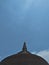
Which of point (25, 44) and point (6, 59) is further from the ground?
point (25, 44)

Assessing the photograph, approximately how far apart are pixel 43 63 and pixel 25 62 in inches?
173

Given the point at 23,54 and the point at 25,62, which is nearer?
the point at 25,62

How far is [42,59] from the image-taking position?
61844 millimetres

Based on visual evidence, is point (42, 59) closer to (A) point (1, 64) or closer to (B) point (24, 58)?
(B) point (24, 58)

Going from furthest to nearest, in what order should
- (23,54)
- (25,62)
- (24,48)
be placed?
(24,48)
(23,54)
(25,62)

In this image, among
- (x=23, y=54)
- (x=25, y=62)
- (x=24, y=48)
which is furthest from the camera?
(x=24, y=48)

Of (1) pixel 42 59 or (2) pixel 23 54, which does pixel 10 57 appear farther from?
(1) pixel 42 59

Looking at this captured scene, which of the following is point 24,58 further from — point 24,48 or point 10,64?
point 24,48

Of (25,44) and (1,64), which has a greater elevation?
(25,44)

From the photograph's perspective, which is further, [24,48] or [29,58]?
[24,48]

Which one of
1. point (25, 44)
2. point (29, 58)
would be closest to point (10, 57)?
point (29, 58)

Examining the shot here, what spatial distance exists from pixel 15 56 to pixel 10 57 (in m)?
1.22

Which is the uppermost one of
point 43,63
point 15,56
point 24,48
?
point 24,48

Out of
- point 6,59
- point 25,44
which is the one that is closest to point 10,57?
point 6,59
